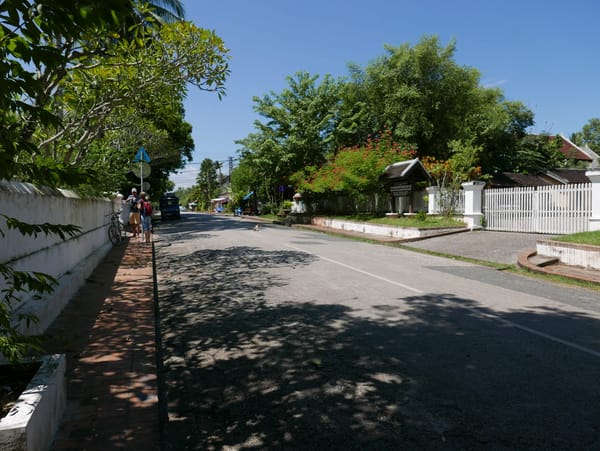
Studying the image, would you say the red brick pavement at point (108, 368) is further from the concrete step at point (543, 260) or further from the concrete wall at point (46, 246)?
the concrete step at point (543, 260)

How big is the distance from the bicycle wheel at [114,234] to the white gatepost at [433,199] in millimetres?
14587

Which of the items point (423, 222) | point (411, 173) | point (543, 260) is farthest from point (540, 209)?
point (411, 173)

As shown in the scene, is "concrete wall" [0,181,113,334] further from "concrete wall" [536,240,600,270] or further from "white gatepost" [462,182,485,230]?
"white gatepost" [462,182,485,230]

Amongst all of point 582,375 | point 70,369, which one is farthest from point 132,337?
point 582,375

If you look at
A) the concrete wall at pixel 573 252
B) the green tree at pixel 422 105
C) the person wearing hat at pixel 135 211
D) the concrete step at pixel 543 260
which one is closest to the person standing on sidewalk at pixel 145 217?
the person wearing hat at pixel 135 211

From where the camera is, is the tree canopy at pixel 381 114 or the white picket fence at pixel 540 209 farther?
the tree canopy at pixel 381 114

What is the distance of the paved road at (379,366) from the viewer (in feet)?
10.1

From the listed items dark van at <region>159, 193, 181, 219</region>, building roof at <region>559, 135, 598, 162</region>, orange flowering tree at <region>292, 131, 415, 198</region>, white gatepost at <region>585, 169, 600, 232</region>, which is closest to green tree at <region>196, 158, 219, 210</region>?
dark van at <region>159, 193, 181, 219</region>

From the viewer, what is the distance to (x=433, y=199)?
21875 millimetres

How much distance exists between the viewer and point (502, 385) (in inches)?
150

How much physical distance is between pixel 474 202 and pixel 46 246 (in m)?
17.0

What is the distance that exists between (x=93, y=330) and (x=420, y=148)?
34303mm

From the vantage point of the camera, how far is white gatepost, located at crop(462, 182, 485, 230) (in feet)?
61.3

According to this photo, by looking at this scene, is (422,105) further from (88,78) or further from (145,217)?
(88,78)
